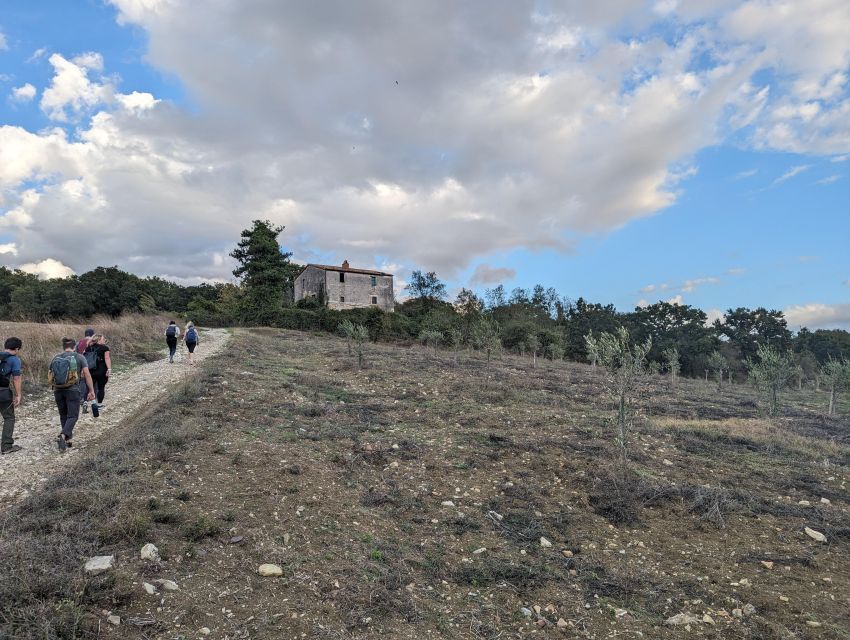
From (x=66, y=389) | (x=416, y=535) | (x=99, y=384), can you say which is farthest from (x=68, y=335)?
(x=416, y=535)

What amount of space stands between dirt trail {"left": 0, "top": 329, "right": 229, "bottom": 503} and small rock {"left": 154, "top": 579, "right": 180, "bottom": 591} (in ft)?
12.0

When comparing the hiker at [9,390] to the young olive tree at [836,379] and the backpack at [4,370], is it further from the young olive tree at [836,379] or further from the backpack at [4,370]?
the young olive tree at [836,379]

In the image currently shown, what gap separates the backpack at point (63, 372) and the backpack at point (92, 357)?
2629 millimetres

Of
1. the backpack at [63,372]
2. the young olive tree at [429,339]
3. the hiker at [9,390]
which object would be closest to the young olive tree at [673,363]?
the young olive tree at [429,339]

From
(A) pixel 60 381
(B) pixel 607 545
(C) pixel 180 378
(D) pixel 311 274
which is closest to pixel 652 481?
(B) pixel 607 545

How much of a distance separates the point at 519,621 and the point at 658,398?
71.5 ft

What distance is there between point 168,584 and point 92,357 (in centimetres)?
928

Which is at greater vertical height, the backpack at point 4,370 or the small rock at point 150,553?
the backpack at point 4,370

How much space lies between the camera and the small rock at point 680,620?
4.74 meters

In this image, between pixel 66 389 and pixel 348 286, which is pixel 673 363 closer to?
pixel 66 389

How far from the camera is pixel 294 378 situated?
17.1m

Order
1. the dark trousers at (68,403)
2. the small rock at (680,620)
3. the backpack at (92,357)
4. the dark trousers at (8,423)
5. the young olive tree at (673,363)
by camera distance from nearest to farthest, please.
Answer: the small rock at (680,620) → the dark trousers at (8,423) → the dark trousers at (68,403) → the backpack at (92,357) → the young olive tree at (673,363)

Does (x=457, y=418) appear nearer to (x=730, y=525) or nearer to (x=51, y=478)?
(x=730, y=525)

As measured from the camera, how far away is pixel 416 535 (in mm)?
6336
